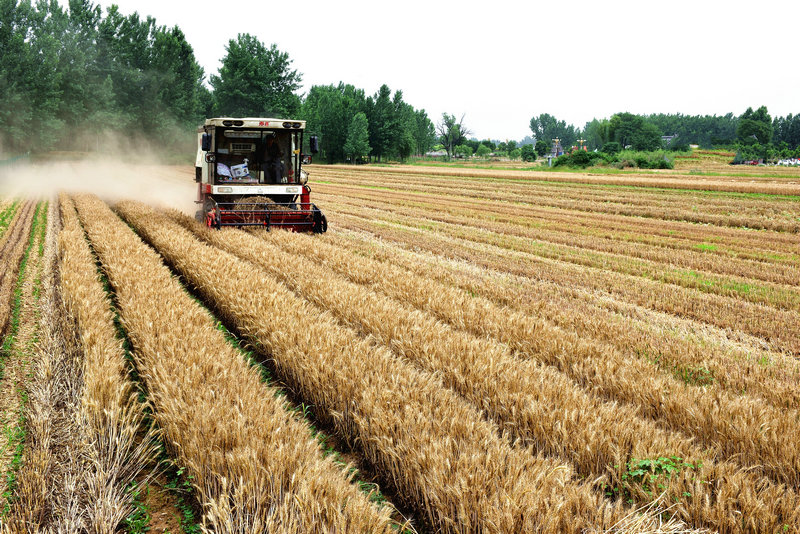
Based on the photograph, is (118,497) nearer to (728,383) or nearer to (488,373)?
(488,373)

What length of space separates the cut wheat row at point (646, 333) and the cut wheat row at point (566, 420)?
54.0 inches

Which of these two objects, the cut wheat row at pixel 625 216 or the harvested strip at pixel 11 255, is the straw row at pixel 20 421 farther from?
the cut wheat row at pixel 625 216

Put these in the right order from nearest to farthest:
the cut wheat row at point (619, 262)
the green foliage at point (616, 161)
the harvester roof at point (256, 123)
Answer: the cut wheat row at point (619, 262), the harvester roof at point (256, 123), the green foliage at point (616, 161)

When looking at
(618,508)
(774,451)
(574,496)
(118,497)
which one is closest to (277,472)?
(118,497)

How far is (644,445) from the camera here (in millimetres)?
3225

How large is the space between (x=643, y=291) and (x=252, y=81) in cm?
6696

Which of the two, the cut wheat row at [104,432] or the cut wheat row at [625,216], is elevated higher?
the cut wheat row at [625,216]

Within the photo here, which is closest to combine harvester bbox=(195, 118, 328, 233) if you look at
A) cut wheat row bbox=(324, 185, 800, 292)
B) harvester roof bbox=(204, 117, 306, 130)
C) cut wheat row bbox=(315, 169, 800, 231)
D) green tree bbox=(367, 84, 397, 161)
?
harvester roof bbox=(204, 117, 306, 130)

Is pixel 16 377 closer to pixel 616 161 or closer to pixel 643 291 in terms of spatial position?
pixel 643 291

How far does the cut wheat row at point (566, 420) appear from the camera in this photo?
272 centimetres

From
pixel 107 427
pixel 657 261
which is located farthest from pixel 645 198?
pixel 107 427

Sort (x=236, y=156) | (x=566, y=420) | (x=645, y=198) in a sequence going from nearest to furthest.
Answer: (x=566, y=420) < (x=236, y=156) < (x=645, y=198)

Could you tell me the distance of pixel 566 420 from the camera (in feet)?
11.5

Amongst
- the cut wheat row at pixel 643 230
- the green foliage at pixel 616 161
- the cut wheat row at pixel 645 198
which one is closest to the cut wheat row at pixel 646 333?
the cut wheat row at pixel 643 230
